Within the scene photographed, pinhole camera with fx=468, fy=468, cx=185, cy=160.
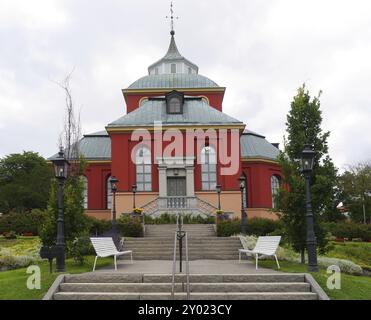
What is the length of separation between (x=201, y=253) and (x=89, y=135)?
976 inches

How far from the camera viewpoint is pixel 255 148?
37031mm

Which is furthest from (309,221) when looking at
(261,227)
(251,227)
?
(261,227)

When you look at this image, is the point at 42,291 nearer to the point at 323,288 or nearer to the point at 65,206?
the point at 65,206

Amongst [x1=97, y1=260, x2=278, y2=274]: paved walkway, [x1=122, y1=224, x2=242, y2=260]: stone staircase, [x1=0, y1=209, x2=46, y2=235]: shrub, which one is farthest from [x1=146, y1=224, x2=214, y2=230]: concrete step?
[x1=0, y1=209, x2=46, y2=235]: shrub

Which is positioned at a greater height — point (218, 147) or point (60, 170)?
point (218, 147)

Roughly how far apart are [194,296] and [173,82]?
3122 centimetres

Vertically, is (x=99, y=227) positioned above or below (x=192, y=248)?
above

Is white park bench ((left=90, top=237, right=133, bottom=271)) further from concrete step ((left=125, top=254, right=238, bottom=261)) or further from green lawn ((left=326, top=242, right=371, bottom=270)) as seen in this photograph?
green lawn ((left=326, top=242, right=371, bottom=270))

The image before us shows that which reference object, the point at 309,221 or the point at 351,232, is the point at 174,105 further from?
the point at 309,221

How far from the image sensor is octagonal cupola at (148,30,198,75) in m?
44.7

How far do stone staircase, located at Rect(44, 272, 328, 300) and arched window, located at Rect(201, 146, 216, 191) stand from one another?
2025cm
